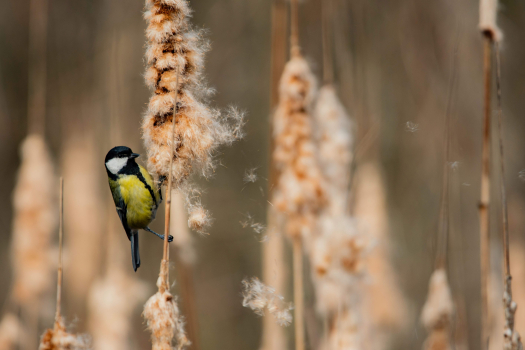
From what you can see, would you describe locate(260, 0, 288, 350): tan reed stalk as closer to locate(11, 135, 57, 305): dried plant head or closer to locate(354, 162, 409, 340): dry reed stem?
locate(354, 162, 409, 340): dry reed stem

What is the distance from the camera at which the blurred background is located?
178 cm

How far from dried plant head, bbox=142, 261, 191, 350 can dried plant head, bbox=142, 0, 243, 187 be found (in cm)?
38

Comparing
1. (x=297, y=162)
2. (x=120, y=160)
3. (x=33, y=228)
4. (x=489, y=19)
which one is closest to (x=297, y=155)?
(x=297, y=162)

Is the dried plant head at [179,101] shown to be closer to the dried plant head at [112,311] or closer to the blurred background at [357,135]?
the blurred background at [357,135]

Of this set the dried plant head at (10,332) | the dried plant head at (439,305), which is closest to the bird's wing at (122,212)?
the dried plant head at (10,332)

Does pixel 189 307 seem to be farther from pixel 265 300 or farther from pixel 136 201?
pixel 136 201

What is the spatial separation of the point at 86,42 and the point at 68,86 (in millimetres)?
570

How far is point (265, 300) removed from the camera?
124 cm

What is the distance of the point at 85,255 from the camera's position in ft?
7.24

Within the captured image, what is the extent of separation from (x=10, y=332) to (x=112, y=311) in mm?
501

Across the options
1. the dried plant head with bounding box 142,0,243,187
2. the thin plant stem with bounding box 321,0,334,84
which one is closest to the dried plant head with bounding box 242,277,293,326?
the dried plant head with bounding box 142,0,243,187

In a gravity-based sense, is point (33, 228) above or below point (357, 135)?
below

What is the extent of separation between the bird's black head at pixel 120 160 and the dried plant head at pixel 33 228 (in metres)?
0.32

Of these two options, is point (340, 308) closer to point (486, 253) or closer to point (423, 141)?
point (486, 253)
